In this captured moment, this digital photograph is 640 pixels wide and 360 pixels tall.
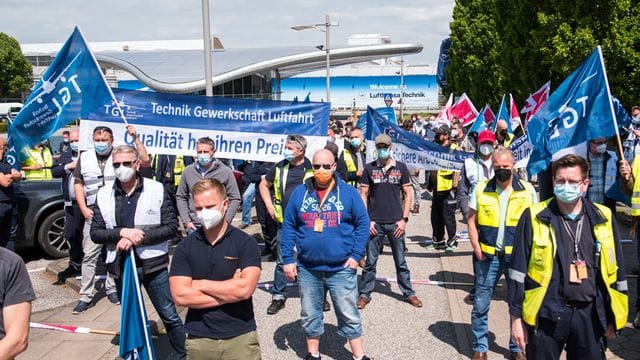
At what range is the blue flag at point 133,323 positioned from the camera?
14.6ft

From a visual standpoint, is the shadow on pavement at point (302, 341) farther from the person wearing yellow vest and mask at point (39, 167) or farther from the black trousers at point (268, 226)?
the person wearing yellow vest and mask at point (39, 167)

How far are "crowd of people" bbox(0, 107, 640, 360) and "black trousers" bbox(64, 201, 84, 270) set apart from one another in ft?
0.07

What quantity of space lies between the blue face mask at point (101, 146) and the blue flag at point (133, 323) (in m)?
2.36

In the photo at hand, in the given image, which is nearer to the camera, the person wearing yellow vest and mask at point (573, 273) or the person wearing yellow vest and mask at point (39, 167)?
the person wearing yellow vest and mask at point (573, 273)

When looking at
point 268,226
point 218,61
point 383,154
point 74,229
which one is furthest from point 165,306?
point 218,61

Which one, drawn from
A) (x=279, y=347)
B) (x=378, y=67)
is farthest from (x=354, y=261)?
(x=378, y=67)

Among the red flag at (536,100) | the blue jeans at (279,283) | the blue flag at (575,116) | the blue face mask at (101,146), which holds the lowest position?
the blue jeans at (279,283)

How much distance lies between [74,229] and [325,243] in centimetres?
418

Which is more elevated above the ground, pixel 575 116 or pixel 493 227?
pixel 575 116

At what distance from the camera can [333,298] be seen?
16.5 feet

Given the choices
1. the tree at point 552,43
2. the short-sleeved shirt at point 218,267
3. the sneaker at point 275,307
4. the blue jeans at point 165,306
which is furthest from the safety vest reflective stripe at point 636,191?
the tree at point 552,43

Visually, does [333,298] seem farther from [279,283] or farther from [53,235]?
[53,235]

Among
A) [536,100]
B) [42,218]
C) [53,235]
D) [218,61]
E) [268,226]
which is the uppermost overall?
[218,61]

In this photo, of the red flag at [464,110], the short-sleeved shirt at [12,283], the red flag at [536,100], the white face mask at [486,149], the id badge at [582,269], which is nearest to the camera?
the short-sleeved shirt at [12,283]
